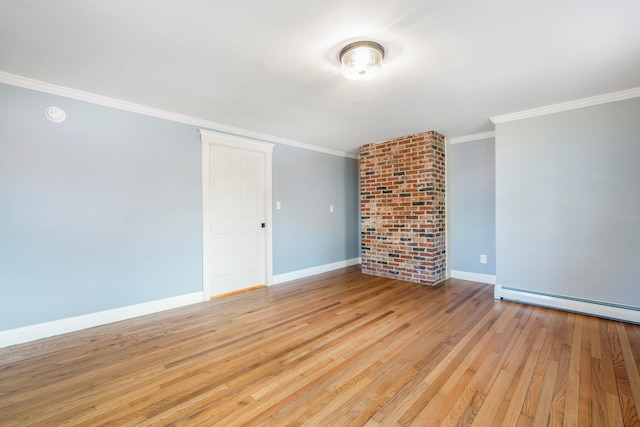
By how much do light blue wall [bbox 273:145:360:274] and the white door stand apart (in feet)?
0.85

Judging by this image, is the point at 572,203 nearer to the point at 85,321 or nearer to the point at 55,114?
the point at 85,321

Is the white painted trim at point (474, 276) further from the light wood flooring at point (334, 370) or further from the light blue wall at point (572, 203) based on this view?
the light wood flooring at point (334, 370)

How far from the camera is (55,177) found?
100 inches

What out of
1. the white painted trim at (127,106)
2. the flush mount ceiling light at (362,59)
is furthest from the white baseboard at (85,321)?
the flush mount ceiling light at (362,59)

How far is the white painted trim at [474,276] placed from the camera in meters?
4.10

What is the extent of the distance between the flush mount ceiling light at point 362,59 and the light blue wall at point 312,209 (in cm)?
241

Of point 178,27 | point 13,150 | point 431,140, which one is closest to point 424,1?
point 178,27

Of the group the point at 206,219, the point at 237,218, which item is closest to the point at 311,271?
the point at 237,218

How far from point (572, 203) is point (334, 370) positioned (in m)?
3.10

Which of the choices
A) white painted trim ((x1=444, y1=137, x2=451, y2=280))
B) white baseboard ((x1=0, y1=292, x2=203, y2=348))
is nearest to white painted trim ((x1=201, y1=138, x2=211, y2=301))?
white baseboard ((x1=0, y1=292, x2=203, y2=348))

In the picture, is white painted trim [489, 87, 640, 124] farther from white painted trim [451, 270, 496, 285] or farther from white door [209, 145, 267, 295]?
white door [209, 145, 267, 295]

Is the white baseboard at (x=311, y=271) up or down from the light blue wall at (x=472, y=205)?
down

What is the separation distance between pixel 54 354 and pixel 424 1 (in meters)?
3.61

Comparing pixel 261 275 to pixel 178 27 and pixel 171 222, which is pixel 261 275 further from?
pixel 178 27
